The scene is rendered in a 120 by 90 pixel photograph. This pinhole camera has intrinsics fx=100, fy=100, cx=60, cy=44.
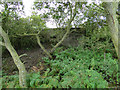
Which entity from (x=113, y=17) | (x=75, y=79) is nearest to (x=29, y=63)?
(x=75, y=79)

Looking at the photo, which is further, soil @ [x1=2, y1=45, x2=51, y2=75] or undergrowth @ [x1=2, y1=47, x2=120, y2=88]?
soil @ [x1=2, y1=45, x2=51, y2=75]

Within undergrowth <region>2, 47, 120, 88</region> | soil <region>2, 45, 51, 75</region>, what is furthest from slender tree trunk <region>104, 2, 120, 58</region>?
soil <region>2, 45, 51, 75</region>

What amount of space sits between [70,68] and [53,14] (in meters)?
2.68

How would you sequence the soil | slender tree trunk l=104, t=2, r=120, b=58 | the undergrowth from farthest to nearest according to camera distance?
the soil
slender tree trunk l=104, t=2, r=120, b=58
the undergrowth

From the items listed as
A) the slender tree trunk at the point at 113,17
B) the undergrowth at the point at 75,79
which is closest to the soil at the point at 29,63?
the undergrowth at the point at 75,79

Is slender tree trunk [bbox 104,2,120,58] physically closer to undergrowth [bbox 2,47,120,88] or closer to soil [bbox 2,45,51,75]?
undergrowth [bbox 2,47,120,88]

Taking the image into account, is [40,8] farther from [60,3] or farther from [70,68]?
[70,68]

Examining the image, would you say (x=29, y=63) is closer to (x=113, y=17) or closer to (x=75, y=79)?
(x=75, y=79)

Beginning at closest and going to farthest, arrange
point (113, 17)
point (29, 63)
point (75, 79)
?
point (75, 79) → point (113, 17) → point (29, 63)

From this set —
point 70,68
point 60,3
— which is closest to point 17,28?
point 60,3

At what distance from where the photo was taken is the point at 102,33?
5.26 m

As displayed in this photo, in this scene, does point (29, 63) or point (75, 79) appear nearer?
point (75, 79)

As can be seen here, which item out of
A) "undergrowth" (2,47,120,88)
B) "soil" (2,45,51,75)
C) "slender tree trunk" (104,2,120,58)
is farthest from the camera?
"soil" (2,45,51,75)

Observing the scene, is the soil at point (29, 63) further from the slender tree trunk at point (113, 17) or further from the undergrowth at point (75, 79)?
the slender tree trunk at point (113, 17)
